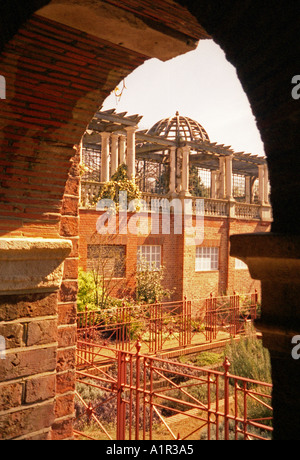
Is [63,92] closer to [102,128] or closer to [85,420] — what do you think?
[85,420]

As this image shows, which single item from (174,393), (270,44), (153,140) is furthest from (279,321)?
(153,140)

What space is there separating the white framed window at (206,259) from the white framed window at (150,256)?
198cm

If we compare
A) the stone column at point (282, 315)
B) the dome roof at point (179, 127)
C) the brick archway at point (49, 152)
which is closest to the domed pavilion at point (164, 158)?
the dome roof at point (179, 127)

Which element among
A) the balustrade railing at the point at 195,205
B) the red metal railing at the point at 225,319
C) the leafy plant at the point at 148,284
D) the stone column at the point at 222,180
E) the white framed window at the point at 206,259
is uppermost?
A: the stone column at the point at 222,180

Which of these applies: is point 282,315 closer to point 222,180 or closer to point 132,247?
point 132,247

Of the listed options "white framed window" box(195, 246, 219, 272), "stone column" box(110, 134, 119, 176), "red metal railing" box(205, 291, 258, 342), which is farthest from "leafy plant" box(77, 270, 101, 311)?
"white framed window" box(195, 246, 219, 272)

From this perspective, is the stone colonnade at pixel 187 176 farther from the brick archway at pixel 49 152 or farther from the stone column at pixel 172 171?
the brick archway at pixel 49 152

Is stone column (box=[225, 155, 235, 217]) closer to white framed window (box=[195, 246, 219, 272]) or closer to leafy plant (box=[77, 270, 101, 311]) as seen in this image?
white framed window (box=[195, 246, 219, 272])

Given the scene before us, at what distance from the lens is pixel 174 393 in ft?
30.6

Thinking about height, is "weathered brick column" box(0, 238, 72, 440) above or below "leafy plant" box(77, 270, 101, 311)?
above

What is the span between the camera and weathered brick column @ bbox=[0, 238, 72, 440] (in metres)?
3.34

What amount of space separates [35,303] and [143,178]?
1865 centimetres

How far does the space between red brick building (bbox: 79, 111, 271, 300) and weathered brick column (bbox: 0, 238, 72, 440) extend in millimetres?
9807

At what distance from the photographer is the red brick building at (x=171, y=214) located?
1433 cm
